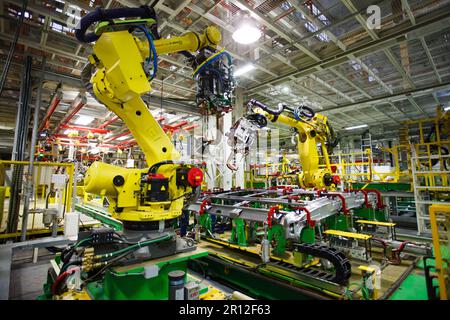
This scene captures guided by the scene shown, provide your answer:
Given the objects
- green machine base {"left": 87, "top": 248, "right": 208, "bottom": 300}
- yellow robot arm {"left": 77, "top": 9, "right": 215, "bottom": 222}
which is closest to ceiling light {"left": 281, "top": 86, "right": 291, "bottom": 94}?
yellow robot arm {"left": 77, "top": 9, "right": 215, "bottom": 222}

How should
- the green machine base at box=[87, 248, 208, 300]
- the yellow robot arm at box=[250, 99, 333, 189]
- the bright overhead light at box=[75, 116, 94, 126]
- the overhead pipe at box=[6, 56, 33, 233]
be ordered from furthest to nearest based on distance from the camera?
the bright overhead light at box=[75, 116, 94, 126] < the yellow robot arm at box=[250, 99, 333, 189] < the overhead pipe at box=[6, 56, 33, 233] < the green machine base at box=[87, 248, 208, 300]

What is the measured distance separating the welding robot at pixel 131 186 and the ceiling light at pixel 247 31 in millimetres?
2140

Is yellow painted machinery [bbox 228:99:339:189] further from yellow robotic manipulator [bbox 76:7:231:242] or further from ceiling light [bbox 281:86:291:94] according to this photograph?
ceiling light [bbox 281:86:291:94]

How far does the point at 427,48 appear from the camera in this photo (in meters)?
5.98

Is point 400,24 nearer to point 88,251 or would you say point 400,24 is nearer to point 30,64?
point 88,251

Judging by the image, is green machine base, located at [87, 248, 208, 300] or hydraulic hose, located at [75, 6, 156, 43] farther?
hydraulic hose, located at [75, 6, 156, 43]

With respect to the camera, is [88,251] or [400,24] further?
[400,24]

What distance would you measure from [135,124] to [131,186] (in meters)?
0.79

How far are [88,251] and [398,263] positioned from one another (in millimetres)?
4430

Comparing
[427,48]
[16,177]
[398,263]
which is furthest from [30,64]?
[427,48]

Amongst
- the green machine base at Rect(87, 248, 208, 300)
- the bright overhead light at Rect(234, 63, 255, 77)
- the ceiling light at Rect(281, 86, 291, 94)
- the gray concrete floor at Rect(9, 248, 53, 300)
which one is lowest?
the gray concrete floor at Rect(9, 248, 53, 300)

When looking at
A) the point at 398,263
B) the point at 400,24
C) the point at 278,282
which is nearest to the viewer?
the point at 278,282

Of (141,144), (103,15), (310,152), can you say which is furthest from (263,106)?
(103,15)

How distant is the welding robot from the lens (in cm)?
217
